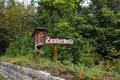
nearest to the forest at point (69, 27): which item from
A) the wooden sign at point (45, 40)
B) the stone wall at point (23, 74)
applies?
the stone wall at point (23, 74)

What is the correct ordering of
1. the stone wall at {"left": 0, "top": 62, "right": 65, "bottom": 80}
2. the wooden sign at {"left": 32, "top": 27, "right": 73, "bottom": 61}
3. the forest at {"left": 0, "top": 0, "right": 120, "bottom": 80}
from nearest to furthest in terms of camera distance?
the stone wall at {"left": 0, "top": 62, "right": 65, "bottom": 80}, the wooden sign at {"left": 32, "top": 27, "right": 73, "bottom": 61}, the forest at {"left": 0, "top": 0, "right": 120, "bottom": 80}

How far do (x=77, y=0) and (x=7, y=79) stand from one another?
12241mm

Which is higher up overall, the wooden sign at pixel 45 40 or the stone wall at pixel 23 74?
the wooden sign at pixel 45 40

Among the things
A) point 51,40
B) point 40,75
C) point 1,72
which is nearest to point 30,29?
point 1,72

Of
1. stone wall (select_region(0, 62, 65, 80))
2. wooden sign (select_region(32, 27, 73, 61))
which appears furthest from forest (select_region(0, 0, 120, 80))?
wooden sign (select_region(32, 27, 73, 61))

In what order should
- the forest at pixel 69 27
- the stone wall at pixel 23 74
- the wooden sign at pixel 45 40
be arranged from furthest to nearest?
the forest at pixel 69 27 < the wooden sign at pixel 45 40 < the stone wall at pixel 23 74

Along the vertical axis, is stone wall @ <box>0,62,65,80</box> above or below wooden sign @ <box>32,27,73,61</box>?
below

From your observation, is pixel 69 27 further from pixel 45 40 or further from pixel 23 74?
pixel 23 74

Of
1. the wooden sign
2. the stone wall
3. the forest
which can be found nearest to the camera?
the stone wall

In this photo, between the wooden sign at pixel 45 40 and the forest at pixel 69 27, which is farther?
the forest at pixel 69 27

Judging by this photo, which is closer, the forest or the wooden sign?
the wooden sign

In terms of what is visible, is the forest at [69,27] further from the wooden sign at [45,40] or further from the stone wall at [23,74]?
the wooden sign at [45,40]

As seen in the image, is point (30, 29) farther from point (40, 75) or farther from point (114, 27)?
point (40, 75)

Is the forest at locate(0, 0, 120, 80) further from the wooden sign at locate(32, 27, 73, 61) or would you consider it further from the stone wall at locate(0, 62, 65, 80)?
the wooden sign at locate(32, 27, 73, 61)
